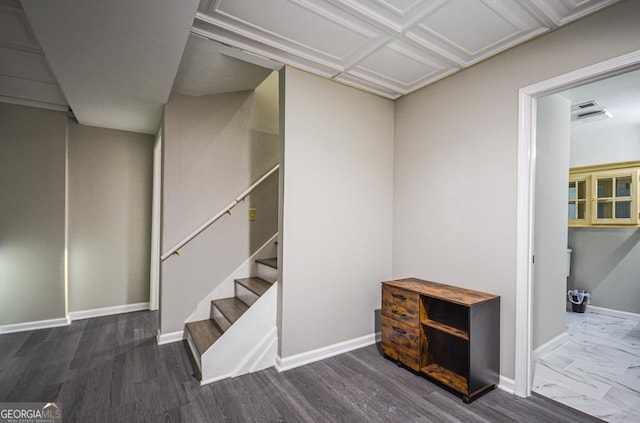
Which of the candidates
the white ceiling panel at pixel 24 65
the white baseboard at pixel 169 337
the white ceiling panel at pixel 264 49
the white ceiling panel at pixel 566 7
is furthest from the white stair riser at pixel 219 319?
the white ceiling panel at pixel 566 7

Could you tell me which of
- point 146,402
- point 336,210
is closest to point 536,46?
point 336,210

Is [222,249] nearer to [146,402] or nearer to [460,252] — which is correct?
[146,402]

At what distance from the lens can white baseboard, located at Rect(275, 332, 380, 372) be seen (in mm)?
2609

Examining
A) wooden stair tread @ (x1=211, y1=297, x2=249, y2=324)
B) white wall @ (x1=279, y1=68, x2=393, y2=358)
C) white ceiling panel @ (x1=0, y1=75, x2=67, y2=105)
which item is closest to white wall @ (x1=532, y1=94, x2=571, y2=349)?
white wall @ (x1=279, y1=68, x2=393, y2=358)

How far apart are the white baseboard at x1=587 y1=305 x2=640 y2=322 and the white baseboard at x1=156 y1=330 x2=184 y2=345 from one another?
542 cm

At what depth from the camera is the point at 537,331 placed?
2854mm

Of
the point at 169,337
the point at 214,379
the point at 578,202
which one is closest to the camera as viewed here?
the point at 214,379

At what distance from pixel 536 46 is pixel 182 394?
3.60m

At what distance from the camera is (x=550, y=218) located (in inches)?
118

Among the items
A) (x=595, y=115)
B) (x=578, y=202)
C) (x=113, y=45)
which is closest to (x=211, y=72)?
(x=113, y=45)

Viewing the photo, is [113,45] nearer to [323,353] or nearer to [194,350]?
[194,350]

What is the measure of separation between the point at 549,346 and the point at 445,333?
1411mm

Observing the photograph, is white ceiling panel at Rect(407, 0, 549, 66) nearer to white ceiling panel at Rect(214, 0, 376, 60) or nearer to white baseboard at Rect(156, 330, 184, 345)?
white ceiling panel at Rect(214, 0, 376, 60)

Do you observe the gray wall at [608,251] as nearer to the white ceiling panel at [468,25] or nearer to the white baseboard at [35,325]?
the white ceiling panel at [468,25]
